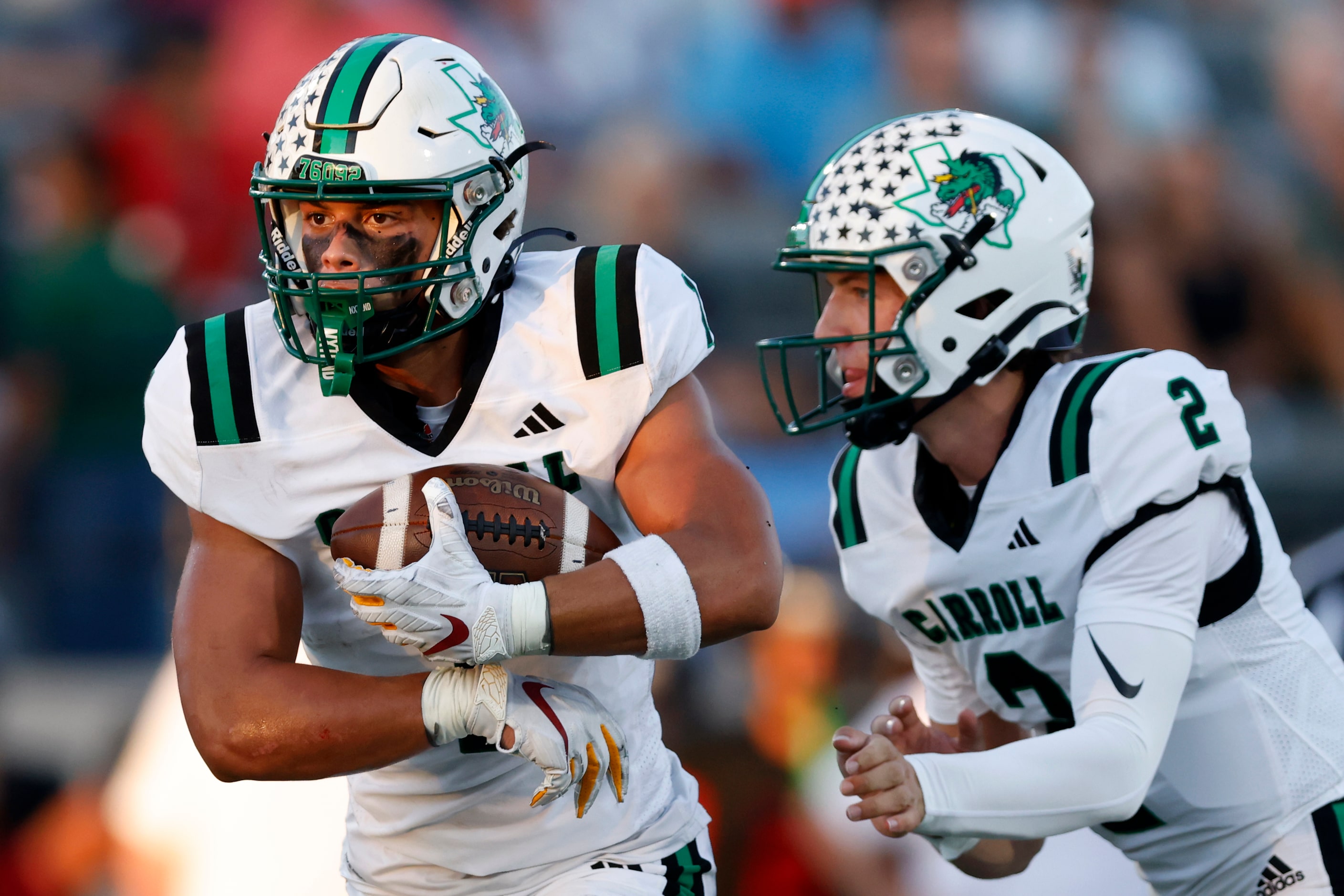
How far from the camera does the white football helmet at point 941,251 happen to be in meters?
2.50

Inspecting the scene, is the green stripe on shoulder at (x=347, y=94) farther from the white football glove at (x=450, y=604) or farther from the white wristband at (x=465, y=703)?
the white wristband at (x=465, y=703)

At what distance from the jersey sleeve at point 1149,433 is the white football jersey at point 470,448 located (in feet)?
2.14

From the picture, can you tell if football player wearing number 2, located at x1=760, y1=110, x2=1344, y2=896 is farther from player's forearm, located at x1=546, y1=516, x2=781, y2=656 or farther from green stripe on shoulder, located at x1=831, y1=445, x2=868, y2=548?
player's forearm, located at x1=546, y1=516, x2=781, y2=656

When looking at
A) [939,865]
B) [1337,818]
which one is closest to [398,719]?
[1337,818]

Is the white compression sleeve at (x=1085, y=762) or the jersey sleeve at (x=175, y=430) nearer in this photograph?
the white compression sleeve at (x=1085, y=762)

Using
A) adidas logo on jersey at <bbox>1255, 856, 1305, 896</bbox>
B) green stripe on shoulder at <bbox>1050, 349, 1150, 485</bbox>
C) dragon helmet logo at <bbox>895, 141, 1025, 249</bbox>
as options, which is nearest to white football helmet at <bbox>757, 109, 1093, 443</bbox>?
dragon helmet logo at <bbox>895, 141, 1025, 249</bbox>

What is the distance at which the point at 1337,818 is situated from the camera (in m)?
2.36

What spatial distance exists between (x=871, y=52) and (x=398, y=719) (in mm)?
4249

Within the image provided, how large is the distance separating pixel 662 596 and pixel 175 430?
0.85 meters

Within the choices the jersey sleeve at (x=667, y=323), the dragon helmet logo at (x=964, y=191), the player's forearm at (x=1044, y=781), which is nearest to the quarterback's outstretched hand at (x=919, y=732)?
the player's forearm at (x=1044, y=781)

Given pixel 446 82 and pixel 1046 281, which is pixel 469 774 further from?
pixel 1046 281

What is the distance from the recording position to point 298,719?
2105mm

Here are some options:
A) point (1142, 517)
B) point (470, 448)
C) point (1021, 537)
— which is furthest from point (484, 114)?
point (1142, 517)

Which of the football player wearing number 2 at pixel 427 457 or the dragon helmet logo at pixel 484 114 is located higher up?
the dragon helmet logo at pixel 484 114
